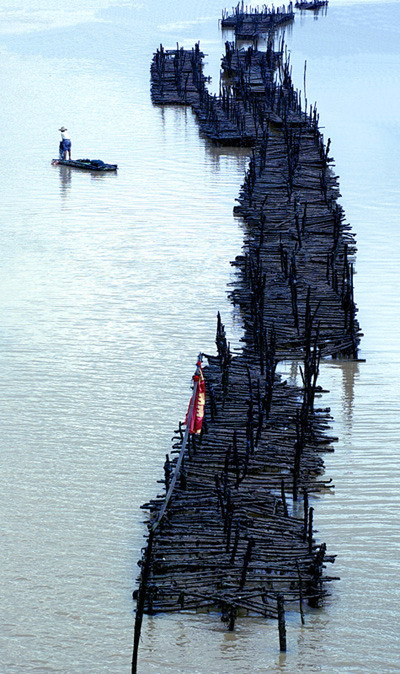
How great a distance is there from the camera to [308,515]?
1171 centimetres

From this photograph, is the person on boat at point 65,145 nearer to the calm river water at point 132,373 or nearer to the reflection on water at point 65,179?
the reflection on water at point 65,179

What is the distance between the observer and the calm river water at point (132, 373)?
403 inches

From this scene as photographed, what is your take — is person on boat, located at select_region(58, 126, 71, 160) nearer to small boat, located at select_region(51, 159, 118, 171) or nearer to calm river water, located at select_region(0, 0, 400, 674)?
small boat, located at select_region(51, 159, 118, 171)

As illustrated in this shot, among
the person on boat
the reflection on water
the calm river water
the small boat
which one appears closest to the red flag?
the calm river water

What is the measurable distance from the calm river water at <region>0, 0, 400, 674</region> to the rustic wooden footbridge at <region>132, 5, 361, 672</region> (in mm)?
247

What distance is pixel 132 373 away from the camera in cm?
1576

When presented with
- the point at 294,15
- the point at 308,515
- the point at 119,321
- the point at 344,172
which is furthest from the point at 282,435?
the point at 294,15

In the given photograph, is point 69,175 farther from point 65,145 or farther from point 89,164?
point 65,145

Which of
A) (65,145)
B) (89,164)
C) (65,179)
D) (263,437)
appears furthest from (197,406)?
(65,145)

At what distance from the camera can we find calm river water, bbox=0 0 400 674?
10234mm

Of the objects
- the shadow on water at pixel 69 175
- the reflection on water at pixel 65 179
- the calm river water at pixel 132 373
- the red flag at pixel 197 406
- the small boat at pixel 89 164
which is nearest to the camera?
the calm river water at pixel 132 373

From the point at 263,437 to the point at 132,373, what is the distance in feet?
10.5

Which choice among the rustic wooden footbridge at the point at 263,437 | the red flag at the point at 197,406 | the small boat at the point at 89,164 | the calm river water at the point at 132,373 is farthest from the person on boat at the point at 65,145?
the red flag at the point at 197,406

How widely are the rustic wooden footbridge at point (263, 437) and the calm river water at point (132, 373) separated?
247 mm
